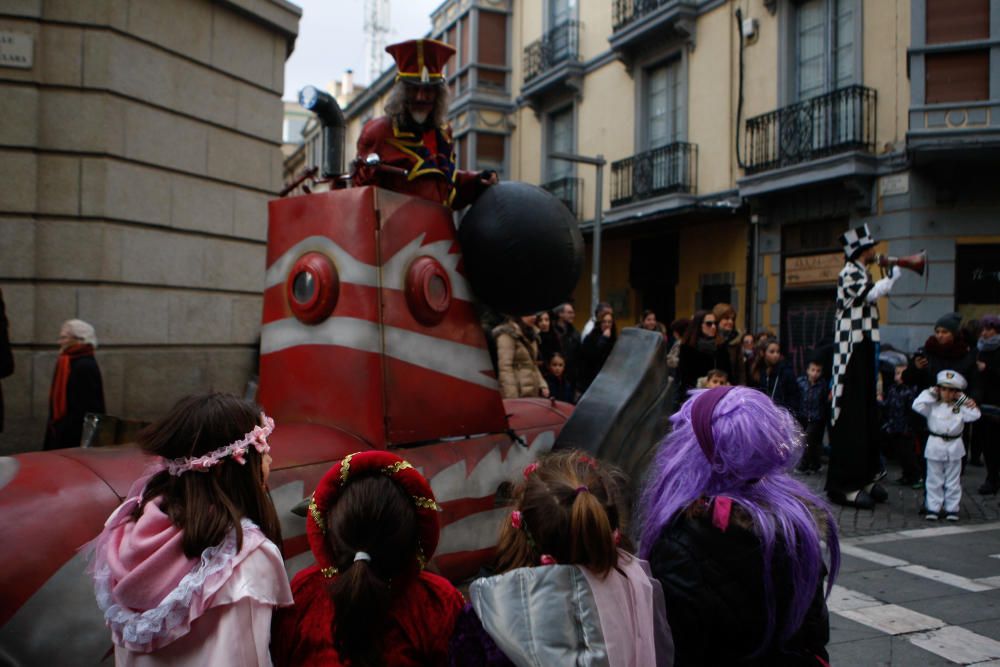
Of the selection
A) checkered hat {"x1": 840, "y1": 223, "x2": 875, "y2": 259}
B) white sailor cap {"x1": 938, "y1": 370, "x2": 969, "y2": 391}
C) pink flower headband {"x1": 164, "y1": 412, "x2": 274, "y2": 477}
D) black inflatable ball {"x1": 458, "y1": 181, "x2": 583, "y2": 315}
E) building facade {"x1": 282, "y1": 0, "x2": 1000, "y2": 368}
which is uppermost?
building facade {"x1": 282, "y1": 0, "x2": 1000, "y2": 368}

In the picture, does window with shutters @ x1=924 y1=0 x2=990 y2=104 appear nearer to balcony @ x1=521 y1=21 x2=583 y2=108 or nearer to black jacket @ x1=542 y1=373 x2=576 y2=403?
black jacket @ x1=542 y1=373 x2=576 y2=403

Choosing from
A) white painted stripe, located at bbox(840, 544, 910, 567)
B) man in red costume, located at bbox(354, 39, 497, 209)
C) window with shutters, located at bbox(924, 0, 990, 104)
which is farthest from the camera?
window with shutters, located at bbox(924, 0, 990, 104)

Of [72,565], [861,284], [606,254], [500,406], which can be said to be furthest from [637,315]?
[72,565]

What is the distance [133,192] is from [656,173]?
13.0 metres

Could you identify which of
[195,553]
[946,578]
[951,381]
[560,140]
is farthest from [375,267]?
[560,140]

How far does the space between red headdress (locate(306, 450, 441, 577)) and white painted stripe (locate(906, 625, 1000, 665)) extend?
3165 mm

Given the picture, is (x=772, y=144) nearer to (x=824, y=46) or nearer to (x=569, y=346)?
(x=824, y=46)

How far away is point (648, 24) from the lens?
17.9 meters

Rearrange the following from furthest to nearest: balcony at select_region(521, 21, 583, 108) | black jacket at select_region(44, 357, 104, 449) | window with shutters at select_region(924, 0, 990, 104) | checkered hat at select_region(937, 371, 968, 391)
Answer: balcony at select_region(521, 21, 583, 108) → window with shutters at select_region(924, 0, 990, 104) → checkered hat at select_region(937, 371, 968, 391) → black jacket at select_region(44, 357, 104, 449)

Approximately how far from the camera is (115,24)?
7430mm

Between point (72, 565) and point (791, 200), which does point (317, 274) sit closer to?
point (72, 565)

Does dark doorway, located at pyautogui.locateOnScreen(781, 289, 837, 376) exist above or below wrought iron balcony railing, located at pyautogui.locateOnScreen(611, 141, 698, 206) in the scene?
below

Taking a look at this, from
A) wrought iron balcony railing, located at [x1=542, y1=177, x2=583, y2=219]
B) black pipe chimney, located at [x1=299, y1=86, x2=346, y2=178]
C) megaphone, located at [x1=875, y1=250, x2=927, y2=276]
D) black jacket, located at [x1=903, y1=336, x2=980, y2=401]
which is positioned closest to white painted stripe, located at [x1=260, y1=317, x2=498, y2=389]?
black pipe chimney, located at [x1=299, y1=86, x2=346, y2=178]

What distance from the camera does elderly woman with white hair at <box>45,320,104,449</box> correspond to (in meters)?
5.00
